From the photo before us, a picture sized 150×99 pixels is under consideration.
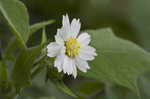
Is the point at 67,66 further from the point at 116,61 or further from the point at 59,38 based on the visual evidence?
the point at 116,61

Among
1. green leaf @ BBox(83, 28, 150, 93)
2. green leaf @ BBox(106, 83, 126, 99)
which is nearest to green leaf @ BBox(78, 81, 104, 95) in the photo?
green leaf @ BBox(106, 83, 126, 99)

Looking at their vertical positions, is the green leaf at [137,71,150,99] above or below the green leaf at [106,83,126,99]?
above

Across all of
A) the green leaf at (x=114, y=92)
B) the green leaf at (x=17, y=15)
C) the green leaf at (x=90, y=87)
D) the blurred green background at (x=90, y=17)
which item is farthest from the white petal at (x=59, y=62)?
the blurred green background at (x=90, y=17)

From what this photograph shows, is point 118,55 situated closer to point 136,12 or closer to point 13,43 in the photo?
point 13,43

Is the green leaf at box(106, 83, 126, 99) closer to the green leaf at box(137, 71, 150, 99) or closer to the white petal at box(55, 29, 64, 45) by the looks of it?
the green leaf at box(137, 71, 150, 99)

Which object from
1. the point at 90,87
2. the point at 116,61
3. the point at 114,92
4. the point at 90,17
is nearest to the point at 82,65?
Result: the point at 116,61
